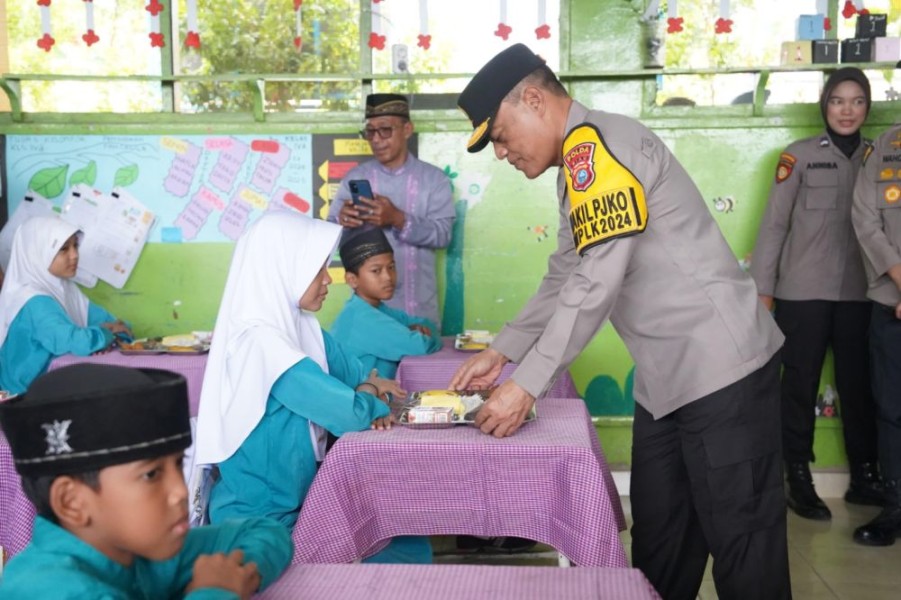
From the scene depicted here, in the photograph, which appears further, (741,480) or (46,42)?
(46,42)

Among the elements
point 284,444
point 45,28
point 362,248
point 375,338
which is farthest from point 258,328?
point 45,28

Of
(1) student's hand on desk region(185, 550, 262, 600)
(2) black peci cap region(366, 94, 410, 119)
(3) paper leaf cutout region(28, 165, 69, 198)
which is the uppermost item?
(2) black peci cap region(366, 94, 410, 119)

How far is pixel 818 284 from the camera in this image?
4.82 metres

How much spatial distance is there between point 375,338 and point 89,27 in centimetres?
281

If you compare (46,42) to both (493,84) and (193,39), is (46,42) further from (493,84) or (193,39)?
(493,84)

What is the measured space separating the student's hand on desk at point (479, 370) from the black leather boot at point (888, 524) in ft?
7.96

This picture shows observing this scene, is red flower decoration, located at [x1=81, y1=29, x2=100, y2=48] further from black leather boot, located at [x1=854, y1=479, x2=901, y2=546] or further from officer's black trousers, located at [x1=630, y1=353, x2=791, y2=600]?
black leather boot, located at [x1=854, y1=479, x2=901, y2=546]

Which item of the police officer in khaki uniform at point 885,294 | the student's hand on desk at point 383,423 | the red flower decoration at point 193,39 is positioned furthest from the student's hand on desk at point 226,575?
the red flower decoration at point 193,39

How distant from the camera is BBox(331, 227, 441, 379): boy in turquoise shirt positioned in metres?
4.03

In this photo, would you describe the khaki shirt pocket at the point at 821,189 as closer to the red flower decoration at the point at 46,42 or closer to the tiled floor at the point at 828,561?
the tiled floor at the point at 828,561

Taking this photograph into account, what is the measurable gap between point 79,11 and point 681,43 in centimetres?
356

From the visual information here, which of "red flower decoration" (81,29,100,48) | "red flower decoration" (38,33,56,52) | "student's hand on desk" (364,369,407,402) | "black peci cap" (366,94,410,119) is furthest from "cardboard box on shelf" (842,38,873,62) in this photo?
"red flower decoration" (38,33,56,52)

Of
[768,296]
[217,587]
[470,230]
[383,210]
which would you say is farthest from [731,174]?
[217,587]

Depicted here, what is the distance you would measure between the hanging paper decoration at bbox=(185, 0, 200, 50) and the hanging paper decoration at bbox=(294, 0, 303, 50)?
1.84ft
